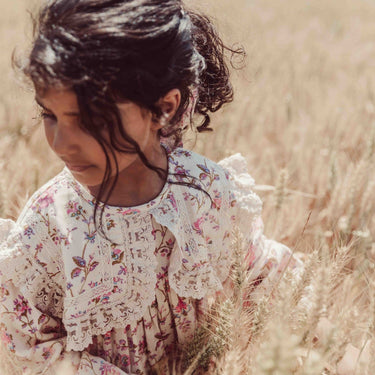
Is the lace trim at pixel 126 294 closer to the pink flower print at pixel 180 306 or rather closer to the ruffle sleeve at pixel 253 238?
the pink flower print at pixel 180 306

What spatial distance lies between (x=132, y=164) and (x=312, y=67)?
3235 mm

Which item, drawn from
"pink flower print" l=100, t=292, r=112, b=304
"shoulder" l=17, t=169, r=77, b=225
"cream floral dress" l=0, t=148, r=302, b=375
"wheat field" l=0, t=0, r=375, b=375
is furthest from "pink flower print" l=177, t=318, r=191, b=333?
"shoulder" l=17, t=169, r=77, b=225

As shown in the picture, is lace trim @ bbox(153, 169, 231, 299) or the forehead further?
lace trim @ bbox(153, 169, 231, 299)

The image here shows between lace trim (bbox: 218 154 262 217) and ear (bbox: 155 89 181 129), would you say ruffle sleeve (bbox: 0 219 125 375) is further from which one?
lace trim (bbox: 218 154 262 217)

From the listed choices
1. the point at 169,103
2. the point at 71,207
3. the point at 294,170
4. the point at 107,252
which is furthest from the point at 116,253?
the point at 294,170

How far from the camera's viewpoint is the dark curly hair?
0.77 metres

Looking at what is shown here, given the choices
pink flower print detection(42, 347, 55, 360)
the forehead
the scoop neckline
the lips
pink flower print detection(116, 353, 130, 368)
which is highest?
the forehead

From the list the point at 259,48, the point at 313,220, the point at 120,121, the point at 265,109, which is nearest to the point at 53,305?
the point at 120,121

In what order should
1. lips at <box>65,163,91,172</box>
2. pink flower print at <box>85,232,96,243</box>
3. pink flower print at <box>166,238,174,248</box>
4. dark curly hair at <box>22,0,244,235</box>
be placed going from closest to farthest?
1. dark curly hair at <box>22,0,244,235</box>
2. lips at <box>65,163,91,172</box>
3. pink flower print at <box>85,232,96,243</box>
4. pink flower print at <box>166,238,174,248</box>

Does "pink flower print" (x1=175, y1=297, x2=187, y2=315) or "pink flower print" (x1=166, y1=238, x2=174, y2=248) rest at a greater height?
"pink flower print" (x1=166, y1=238, x2=174, y2=248)

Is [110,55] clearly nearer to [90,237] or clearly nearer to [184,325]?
[90,237]

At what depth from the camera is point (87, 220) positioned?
1.00 metres

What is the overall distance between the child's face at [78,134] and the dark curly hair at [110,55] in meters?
0.01

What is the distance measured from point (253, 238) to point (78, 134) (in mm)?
631
